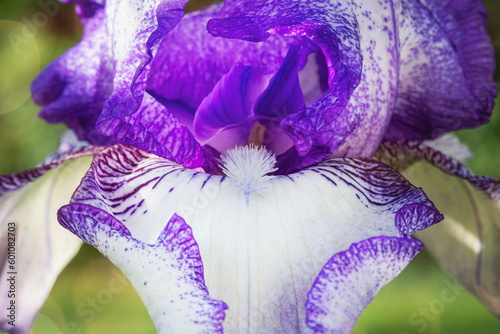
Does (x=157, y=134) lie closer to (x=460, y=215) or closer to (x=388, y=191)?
(x=388, y=191)

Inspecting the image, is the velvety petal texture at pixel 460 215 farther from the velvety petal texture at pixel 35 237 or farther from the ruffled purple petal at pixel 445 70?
the velvety petal texture at pixel 35 237

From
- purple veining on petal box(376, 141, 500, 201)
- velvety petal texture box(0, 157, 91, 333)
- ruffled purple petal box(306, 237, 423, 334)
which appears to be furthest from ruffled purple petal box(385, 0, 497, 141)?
velvety petal texture box(0, 157, 91, 333)

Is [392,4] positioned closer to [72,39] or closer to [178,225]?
[178,225]

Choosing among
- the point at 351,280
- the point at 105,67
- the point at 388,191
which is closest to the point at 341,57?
the point at 388,191

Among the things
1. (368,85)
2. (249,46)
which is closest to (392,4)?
(368,85)

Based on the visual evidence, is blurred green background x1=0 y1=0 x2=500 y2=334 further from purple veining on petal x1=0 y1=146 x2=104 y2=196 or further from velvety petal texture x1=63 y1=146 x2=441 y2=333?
velvety petal texture x1=63 y1=146 x2=441 y2=333
